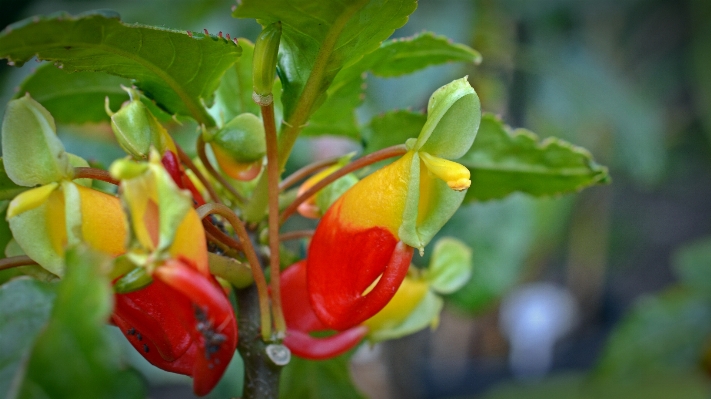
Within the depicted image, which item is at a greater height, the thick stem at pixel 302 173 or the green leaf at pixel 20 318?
the thick stem at pixel 302 173

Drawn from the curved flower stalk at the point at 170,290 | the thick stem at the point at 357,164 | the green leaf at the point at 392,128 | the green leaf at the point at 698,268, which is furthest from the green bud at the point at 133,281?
the green leaf at the point at 698,268

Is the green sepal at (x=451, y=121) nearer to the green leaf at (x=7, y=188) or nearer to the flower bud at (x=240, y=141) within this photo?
the flower bud at (x=240, y=141)

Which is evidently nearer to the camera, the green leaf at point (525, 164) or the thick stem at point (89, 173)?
the thick stem at point (89, 173)

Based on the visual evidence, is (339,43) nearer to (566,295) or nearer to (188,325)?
(188,325)

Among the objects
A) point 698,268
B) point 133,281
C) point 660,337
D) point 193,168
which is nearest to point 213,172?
point 193,168

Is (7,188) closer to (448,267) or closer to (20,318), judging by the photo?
(20,318)

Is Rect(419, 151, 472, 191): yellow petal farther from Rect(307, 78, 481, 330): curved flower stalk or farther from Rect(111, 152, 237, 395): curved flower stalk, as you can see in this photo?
Rect(111, 152, 237, 395): curved flower stalk

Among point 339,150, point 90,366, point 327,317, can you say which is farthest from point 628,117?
point 90,366
